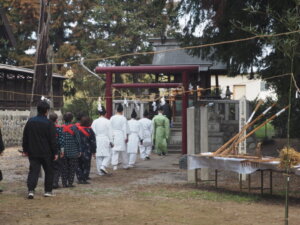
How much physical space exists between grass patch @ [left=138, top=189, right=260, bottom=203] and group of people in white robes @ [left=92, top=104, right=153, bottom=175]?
346 centimetres

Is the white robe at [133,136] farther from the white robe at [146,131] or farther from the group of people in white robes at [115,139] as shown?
the white robe at [146,131]

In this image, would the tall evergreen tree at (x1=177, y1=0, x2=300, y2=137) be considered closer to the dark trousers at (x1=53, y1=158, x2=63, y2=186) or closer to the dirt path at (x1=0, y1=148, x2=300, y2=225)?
the dirt path at (x1=0, y1=148, x2=300, y2=225)

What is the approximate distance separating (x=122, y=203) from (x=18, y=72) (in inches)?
797

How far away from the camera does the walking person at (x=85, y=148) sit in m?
13.0

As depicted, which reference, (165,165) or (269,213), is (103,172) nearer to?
(165,165)

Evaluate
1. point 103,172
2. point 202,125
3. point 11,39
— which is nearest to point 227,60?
point 202,125

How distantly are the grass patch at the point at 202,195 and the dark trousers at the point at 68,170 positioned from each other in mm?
1826

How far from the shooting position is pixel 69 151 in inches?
481

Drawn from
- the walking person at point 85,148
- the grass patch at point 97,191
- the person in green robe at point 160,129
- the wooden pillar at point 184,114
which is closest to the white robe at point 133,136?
the person in green robe at point 160,129

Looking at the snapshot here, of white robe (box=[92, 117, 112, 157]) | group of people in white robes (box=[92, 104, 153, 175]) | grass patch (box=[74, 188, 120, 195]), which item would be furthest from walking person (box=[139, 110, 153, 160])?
grass patch (box=[74, 188, 120, 195])

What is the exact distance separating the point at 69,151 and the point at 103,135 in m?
2.70

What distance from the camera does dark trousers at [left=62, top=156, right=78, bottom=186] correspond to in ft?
40.1

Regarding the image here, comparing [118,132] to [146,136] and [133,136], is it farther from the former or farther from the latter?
[146,136]

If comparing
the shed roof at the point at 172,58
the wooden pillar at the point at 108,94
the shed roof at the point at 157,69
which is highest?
the shed roof at the point at 172,58
